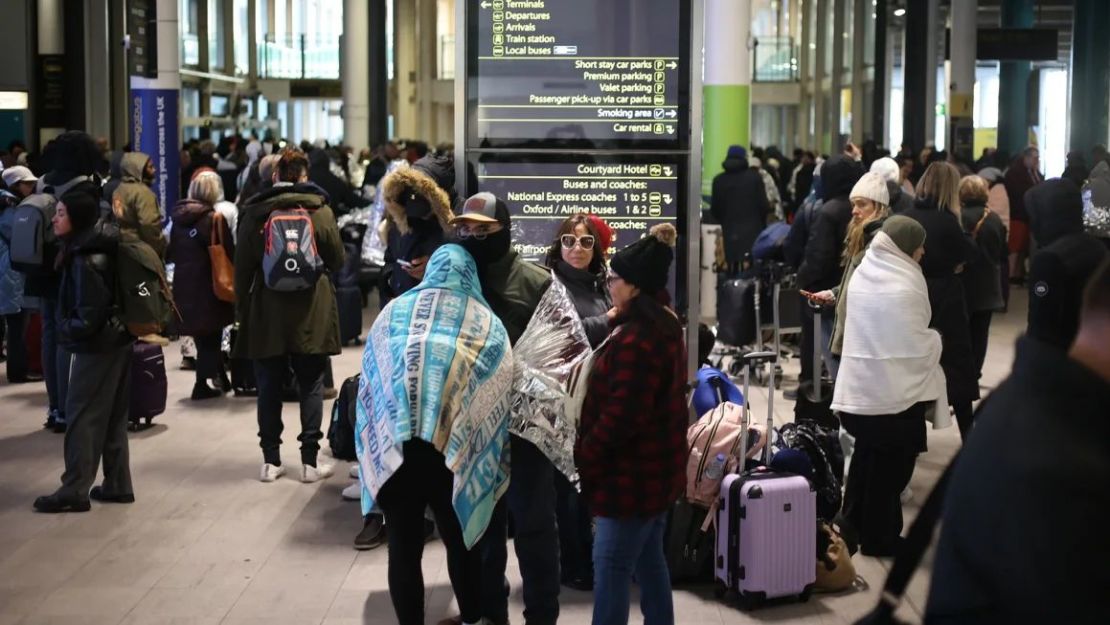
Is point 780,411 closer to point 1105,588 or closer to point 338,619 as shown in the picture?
point 338,619

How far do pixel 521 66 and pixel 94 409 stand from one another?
8.64 ft

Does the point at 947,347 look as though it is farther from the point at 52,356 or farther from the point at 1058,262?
the point at 52,356

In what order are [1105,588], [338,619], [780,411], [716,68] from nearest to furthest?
[1105,588] → [338,619] → [780,411] → [716,68]

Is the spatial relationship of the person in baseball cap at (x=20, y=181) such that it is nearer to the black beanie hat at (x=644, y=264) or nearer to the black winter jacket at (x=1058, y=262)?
the black winter jacket at (x=1058, y=262)

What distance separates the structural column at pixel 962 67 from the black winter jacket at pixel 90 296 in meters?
20.1

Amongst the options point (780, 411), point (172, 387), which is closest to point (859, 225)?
point (780, 411)

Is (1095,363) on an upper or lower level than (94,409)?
upper

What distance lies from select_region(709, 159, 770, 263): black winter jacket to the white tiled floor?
239 inches

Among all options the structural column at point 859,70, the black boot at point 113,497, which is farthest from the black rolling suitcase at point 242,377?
the structural column at point 859,70

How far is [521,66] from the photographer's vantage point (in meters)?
7.28

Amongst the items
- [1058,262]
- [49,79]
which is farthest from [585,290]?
[49,79]

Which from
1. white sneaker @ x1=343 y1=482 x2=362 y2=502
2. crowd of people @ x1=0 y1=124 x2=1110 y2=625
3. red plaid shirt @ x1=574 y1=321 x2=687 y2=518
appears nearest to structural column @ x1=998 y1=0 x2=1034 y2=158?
crowd of people @ x1=0 y1=124 x2=1110 y2=625

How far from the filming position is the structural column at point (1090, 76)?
90.6 feet

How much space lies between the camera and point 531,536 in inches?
220
